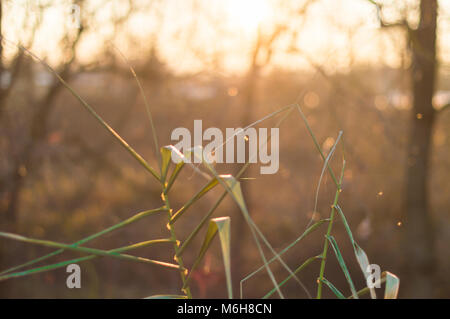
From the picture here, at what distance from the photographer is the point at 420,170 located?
3.03 metres

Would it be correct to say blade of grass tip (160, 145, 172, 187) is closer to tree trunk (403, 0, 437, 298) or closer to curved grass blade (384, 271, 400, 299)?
curved grass blade (384, 271, 400, 299)

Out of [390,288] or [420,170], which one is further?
[420,170]

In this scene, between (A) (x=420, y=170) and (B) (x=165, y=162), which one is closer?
(B) (x=165, y=162)

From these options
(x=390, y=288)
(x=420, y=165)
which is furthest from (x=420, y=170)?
(x=390, y=288)

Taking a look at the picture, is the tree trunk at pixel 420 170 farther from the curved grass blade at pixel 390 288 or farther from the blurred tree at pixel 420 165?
the curved grass blade at pixel 390 288

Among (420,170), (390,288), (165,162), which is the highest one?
(420,170)

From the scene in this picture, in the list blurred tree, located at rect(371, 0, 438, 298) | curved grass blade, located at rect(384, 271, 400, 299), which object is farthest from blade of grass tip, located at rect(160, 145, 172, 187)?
blurred tree, located at rect(371, 0, 438, 298)

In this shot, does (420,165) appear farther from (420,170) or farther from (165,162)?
(165,162)

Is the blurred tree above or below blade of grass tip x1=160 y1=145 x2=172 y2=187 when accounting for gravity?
above

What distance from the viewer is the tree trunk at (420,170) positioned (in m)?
2.66

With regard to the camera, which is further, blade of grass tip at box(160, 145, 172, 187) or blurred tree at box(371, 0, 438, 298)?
blurred tree at box(371, 0, 438, 298)


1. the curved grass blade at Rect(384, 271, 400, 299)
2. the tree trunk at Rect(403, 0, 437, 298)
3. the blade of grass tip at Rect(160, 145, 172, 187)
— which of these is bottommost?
the curved grass blade at Rect(384, 271, 400, 299)

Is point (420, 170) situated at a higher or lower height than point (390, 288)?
higher

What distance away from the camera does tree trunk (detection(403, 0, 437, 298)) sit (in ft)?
8.73
